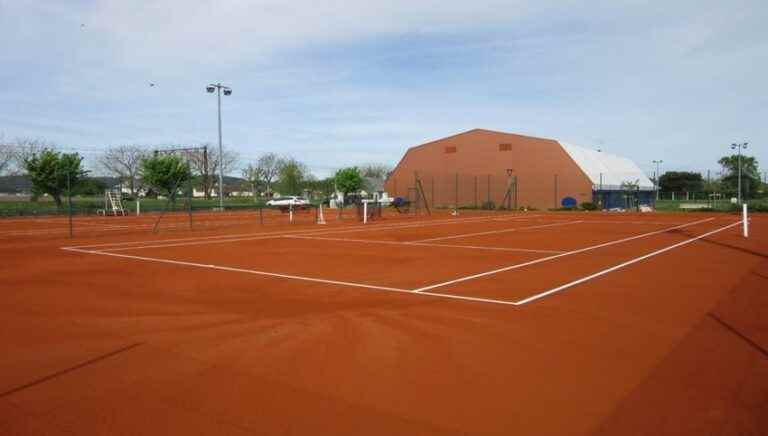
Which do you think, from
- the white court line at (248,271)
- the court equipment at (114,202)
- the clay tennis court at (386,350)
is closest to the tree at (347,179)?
the court equipment at (114,202)

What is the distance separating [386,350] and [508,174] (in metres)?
44.2

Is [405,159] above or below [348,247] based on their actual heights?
above

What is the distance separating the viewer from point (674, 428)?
11.6ft

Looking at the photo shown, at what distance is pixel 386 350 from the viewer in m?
5.29

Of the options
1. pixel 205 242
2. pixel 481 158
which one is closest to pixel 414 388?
pixel 205 242

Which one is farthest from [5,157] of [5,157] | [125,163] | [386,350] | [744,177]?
[744,177]

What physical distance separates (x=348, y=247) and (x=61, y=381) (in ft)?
36.3

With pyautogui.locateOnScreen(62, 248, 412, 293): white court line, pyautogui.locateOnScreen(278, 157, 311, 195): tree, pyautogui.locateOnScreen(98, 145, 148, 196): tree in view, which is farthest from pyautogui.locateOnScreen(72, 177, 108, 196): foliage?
pyautogui.locateOnScreen(62, 248, 412, 293): white court line

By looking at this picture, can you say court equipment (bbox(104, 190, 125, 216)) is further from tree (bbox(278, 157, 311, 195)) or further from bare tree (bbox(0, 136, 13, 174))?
tree (bbox(278, 157, 311, 195))

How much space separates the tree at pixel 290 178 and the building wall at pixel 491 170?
18.8 m

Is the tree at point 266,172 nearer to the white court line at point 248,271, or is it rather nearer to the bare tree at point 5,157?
the bare tree at point 5,157

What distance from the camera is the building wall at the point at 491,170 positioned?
150 ft

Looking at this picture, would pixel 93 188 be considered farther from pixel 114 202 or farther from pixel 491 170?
pixel 491 170

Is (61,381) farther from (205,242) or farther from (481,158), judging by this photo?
(481,158)
